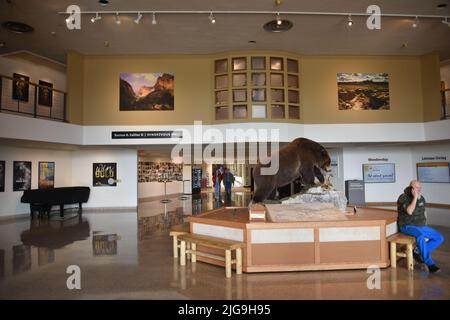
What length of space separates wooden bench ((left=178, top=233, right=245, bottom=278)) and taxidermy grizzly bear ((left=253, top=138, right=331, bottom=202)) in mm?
1282

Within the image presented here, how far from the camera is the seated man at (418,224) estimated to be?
4164 mm

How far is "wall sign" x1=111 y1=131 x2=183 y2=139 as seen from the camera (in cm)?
1020

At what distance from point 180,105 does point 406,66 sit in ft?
26.8

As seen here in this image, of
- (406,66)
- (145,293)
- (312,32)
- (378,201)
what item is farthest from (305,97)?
(145,293)

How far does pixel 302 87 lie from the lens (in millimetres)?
10625

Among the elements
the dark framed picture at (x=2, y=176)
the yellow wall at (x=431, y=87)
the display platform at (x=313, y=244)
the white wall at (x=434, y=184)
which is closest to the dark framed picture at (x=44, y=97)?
the dark framed picture at (x=2, y=176)

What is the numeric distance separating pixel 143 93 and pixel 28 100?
4.15 m

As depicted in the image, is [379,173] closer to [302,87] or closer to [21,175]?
[302,87]

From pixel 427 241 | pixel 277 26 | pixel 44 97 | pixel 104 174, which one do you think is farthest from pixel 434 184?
pixel 44 97

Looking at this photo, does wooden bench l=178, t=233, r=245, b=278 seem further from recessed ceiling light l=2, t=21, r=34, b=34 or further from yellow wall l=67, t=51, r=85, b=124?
recessed ceiling light l=2, t=21, r=34, b=34

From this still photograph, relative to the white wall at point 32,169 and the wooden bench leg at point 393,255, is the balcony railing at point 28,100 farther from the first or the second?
the wooden bench leg at point 393,255

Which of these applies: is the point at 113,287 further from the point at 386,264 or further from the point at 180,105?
the point at 180,105

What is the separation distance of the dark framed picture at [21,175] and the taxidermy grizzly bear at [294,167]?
9199 mm
